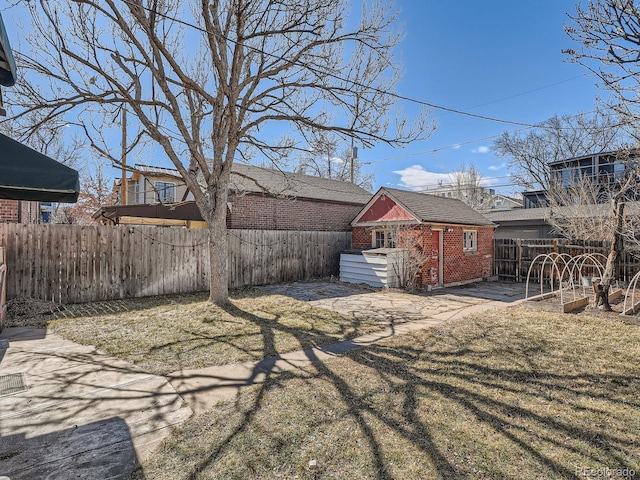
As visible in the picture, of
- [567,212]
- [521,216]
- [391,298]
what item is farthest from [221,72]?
[521,216]

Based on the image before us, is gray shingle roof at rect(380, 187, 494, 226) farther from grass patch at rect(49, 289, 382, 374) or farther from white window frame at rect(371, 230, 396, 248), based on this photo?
grass patch at rect(49, 289, 382, 374)

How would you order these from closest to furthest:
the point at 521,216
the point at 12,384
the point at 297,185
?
1. the point at 12,384
2. the point at 297,185
3. the point at 521,216

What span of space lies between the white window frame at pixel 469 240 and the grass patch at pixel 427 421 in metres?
8.64

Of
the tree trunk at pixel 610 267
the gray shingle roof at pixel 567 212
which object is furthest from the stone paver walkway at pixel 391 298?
the gray shingle roof at pixel 567 212

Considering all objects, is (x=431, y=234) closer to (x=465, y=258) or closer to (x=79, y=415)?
(x=465, y=258)

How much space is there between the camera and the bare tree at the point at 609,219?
298 inches

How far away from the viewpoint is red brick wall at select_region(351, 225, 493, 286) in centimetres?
1159

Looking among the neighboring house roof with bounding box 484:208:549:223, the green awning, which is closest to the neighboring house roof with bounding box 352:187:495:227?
the neighboring house roof with bounding box 484:208:549:223

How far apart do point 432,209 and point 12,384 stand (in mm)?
12222

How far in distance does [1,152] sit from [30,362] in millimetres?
3314

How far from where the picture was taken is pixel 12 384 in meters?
3.84

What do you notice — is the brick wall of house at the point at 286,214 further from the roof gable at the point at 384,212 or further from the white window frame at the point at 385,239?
the white window frame at the point at 385,239

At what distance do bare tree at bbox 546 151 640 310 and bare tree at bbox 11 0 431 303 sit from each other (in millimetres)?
5070

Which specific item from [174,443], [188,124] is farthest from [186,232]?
[174,443]
